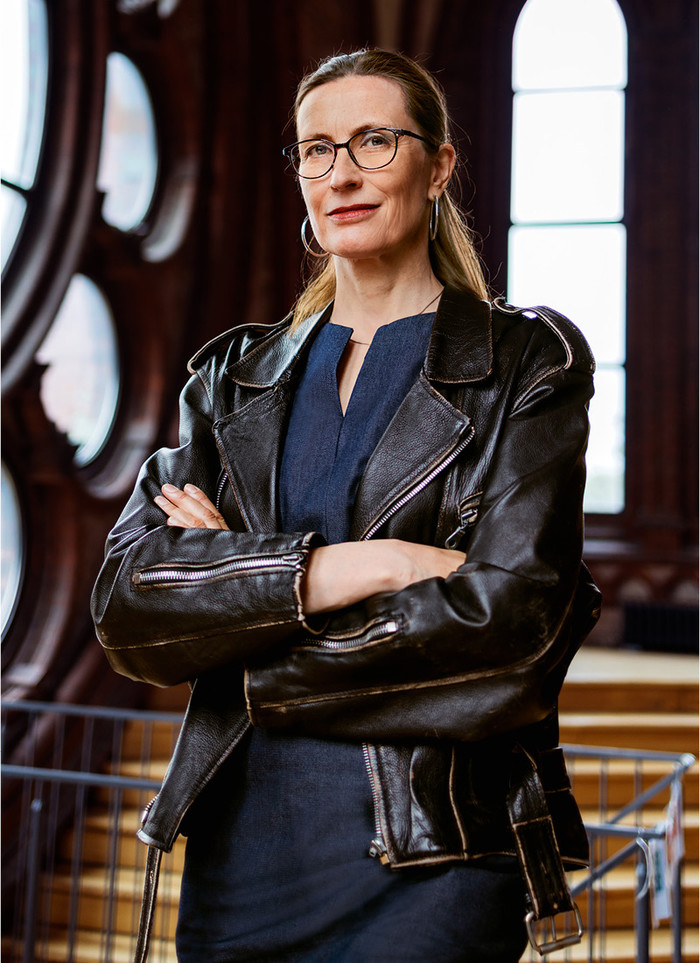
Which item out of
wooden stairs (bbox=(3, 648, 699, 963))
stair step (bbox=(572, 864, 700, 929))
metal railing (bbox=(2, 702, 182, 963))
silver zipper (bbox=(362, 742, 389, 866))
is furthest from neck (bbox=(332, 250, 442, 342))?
stair step (bbox=(572, 864, 700, 929))

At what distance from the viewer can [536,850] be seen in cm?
136

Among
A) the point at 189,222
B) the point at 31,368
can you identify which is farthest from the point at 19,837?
the point at 189,222

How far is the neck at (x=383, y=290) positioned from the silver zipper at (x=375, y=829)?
653 millimetres

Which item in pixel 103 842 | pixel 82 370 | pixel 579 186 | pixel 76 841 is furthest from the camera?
pixel 579 186

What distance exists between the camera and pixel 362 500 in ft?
4.97

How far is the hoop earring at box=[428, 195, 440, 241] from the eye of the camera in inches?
66.8

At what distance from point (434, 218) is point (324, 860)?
0.97 m

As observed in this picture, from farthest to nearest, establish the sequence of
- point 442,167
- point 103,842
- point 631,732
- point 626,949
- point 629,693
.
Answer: point 629,693 < point 631,732 < point 103,842 < point 626,949 < point 442,167

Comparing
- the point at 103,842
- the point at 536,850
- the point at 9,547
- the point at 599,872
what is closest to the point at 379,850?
the point at 536,850

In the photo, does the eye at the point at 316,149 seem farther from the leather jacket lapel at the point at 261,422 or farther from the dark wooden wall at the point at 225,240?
the dark wooden wall at the point at 225,240

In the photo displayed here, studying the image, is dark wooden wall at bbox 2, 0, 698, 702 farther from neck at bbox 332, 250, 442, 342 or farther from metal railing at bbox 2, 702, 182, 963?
neck at bbox 332, 250, 442, 342

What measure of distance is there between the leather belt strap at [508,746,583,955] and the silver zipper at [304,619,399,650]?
253mm

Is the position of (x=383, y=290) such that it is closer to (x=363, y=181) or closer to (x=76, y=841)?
(x=363, y=181)

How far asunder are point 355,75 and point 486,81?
25.8 feet
